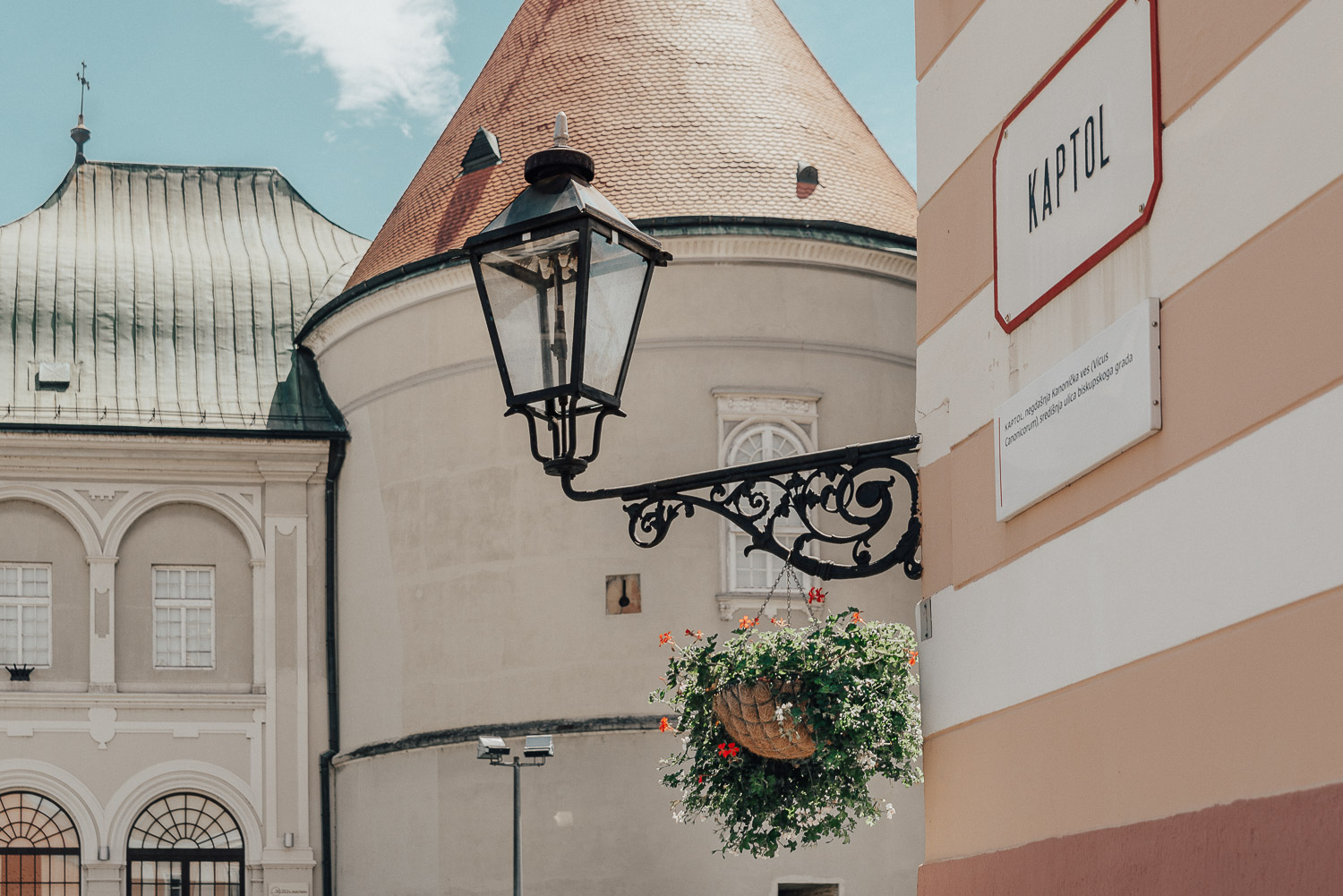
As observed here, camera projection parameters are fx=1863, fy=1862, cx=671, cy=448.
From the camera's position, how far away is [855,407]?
21.7m

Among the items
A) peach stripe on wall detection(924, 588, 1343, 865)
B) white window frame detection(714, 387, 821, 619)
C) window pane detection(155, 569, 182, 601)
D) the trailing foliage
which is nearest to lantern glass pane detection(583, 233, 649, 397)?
the trailing foliage

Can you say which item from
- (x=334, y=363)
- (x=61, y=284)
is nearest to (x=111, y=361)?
(x=61, y=284)

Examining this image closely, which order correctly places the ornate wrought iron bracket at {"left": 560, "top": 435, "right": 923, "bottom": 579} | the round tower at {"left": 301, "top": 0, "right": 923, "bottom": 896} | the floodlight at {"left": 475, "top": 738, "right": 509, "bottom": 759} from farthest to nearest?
the round tower at {"left": 301, "top": 0, "right": 923, "bottom": 896}
the floodlight at {"left": 475, "top": 738, "right": 509, "bottom": 759}
the ornate wrought iron bracket at {"left": 560, "top": 435, "right": 923, "bottom": 579}

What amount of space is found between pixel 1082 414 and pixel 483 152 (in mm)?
18762

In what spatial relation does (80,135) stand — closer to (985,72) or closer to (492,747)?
(492,747)

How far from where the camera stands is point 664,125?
22.8 m

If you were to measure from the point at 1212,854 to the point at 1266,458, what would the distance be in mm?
950

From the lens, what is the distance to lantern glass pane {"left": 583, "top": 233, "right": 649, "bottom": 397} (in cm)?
578

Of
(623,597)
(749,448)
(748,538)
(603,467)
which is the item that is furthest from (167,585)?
(749,448)

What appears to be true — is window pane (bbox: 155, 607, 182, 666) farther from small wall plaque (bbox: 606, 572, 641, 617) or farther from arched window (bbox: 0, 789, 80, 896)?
small wall plaque (bbox: 606, 572, 641, 617)

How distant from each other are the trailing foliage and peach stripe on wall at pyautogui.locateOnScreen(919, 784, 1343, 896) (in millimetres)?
981

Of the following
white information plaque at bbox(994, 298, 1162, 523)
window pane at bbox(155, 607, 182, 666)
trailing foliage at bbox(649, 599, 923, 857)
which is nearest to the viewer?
white information plaque at bbox(994, 298, 1162, 523)

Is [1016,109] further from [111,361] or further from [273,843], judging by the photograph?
[111,361]

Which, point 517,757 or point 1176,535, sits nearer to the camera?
point 1176,535
